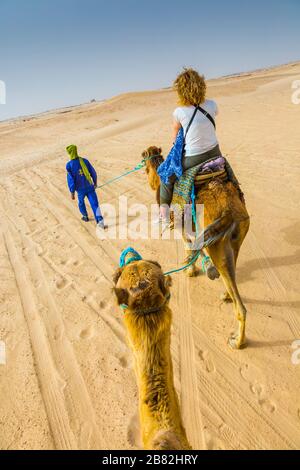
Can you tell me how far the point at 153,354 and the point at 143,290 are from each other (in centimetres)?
41

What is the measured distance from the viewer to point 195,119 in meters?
3.79

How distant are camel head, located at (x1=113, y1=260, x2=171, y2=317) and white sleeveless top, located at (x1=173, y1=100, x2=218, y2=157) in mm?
2254

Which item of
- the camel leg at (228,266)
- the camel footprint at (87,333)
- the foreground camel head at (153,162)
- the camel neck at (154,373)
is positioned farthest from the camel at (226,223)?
the camel footprint at (87,333)

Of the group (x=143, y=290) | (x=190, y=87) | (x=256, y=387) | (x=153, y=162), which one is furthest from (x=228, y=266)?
(x=153, y=162)

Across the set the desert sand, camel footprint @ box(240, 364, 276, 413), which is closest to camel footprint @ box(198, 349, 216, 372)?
the desert sand

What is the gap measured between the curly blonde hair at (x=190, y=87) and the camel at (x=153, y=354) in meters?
2.57

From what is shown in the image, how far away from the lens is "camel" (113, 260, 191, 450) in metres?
1.71

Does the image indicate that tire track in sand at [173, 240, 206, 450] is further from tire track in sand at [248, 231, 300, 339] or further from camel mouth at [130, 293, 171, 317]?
camel mouth at [130, 293, 171, 317]

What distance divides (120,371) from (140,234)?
13.0ft

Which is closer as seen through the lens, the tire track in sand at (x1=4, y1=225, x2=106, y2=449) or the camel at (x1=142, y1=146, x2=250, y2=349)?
the tire track in sand at (x1=4, y1=225, x2=106, y2=449)

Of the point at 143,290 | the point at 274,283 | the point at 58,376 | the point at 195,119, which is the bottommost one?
the point at 58,376

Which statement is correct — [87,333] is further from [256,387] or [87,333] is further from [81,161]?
[81,161]

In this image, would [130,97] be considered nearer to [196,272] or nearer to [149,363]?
[196,272]

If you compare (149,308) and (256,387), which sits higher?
(149,308)
